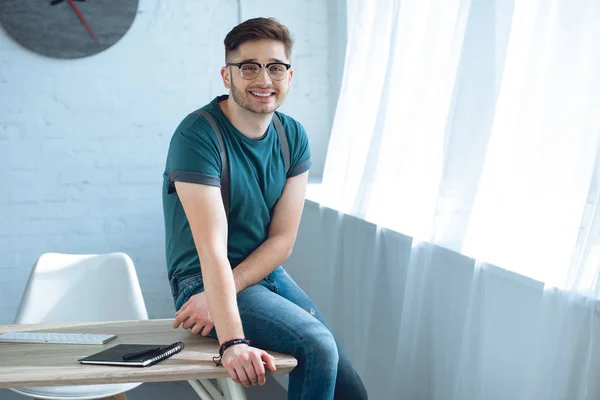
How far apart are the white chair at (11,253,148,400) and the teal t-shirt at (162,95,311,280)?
67 centimetres

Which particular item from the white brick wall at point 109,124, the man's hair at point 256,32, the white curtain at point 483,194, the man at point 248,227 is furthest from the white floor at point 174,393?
the man's hair at point 256,32

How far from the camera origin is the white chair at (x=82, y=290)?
2.54 metres

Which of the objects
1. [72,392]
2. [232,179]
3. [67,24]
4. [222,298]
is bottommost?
[72,392]

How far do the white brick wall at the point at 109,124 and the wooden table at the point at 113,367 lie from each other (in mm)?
1464

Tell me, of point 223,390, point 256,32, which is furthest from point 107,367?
point 256,32

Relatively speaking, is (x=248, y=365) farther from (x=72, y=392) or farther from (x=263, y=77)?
(x=72, y=392)

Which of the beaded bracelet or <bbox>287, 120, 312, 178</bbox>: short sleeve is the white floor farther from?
the beaded bracelet

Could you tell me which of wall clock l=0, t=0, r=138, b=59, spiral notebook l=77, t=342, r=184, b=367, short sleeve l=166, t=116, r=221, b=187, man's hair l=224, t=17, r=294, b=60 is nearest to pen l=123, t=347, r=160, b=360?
spiral notebook l=77, t=342, r=184, b=367

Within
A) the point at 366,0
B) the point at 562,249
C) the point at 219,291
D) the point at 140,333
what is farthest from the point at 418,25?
the point at 140,333

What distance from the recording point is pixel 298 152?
2.08 m

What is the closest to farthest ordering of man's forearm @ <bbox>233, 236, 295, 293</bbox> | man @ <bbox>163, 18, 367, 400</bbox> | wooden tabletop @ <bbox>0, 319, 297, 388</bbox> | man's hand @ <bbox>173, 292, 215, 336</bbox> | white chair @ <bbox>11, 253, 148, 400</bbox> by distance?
wooden tabletop @ <bbox>0, 319, 297, 388</bbox>, man @ <bbox>163, 18, 367, 400</bbox>, man's hand @ <bbox>173, 292, 215, 336</bbox>, man's forearm @ <bbox>233, 236, 295, 293</bbox>, white chair @ <bbox>11, 253, 148, 400</bbox>

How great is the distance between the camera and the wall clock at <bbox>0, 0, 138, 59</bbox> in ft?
10.3

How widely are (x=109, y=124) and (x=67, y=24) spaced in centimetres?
46

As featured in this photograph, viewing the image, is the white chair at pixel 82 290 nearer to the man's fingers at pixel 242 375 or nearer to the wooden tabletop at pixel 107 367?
the wooden tabletop at pixel 107 367
